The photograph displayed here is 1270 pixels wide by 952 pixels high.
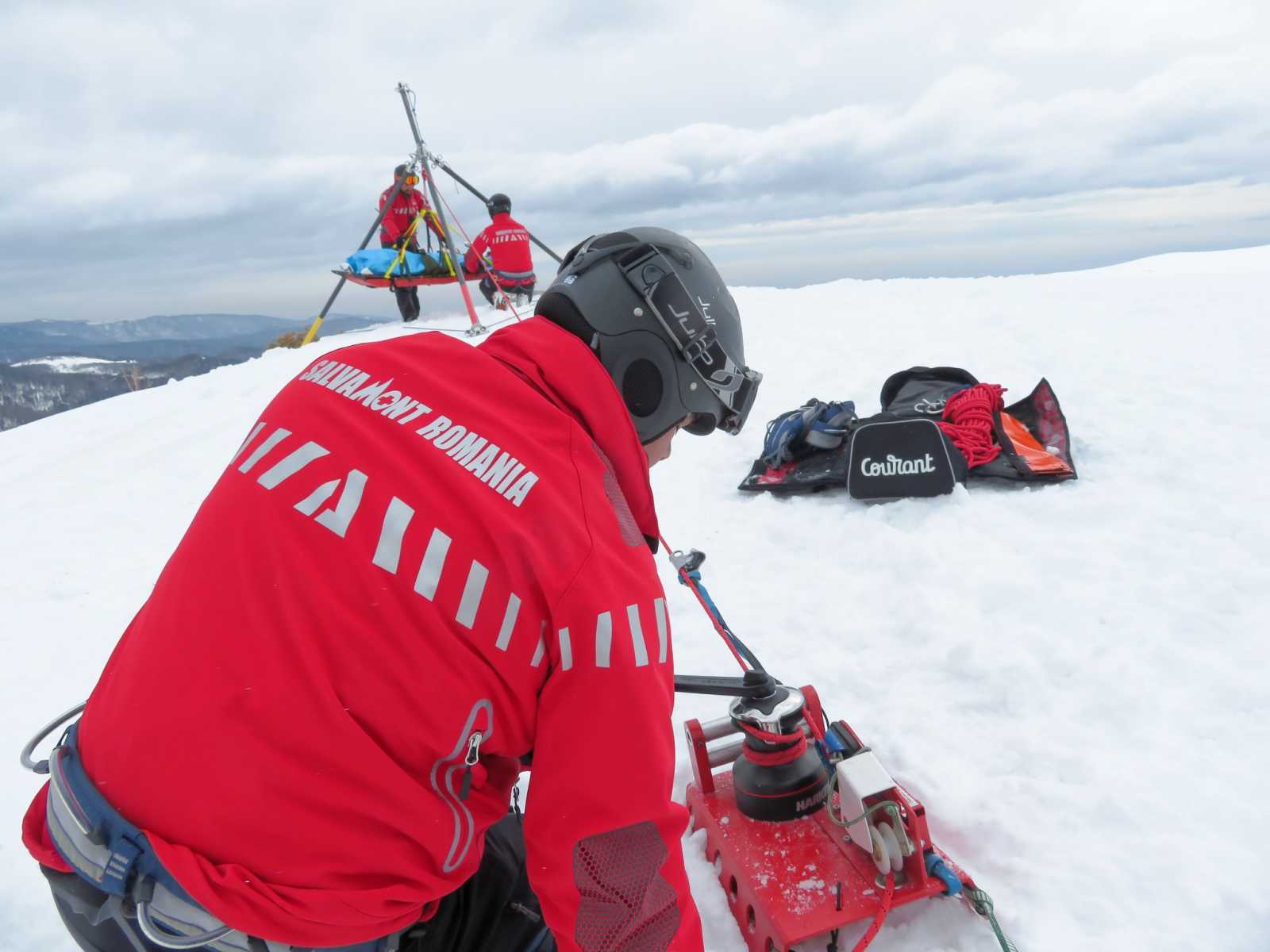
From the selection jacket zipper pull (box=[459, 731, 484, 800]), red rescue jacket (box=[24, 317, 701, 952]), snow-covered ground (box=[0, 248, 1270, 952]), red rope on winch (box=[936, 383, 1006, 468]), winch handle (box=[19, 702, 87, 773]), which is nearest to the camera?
red rescue jacket (box=[24, 317, 701, 952])

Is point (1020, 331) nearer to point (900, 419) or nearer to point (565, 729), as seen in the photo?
point (900, 419)

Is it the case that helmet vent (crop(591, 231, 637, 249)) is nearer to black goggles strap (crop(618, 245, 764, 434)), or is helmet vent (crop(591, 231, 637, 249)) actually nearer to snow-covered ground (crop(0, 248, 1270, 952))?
black goggles strap (crop(618, 245, 764, 434))

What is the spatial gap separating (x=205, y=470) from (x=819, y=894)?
5.31 metres

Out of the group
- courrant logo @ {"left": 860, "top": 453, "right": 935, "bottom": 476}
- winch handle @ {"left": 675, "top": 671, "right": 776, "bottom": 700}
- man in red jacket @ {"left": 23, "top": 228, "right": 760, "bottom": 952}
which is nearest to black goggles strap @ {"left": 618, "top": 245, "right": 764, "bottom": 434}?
man in red jacket @ {"left": 23, "top": 228, "right": 760, "bottom": 952}

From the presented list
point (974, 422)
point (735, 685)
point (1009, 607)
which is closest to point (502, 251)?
point (974, 422)

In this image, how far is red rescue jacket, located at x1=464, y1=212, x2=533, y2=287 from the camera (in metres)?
10.9

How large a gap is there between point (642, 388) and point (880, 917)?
141cm

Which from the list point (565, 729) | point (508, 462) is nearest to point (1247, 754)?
point (565, 729)

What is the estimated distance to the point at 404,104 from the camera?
9.40 metres

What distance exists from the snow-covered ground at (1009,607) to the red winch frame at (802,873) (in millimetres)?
121

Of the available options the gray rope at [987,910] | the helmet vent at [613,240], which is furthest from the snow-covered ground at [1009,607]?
the helmet vent at [613,240]

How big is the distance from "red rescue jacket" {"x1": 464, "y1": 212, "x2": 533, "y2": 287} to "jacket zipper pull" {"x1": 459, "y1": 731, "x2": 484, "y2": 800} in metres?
10.3

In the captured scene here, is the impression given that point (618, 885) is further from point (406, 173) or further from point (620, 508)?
point (406, 173)

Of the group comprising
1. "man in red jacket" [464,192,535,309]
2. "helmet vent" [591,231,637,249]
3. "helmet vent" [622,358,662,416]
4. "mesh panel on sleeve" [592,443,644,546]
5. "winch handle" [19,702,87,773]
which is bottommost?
"winch handle" [19,702,87,773]
